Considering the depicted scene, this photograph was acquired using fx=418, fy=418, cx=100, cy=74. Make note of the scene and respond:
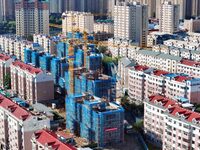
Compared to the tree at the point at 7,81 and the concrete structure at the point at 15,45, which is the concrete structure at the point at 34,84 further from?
the concrete structure at the point at 15,45

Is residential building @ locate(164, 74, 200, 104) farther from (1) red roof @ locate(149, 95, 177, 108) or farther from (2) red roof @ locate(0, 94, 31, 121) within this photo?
(2) red roof @ locate(0, 94, 31, 121)

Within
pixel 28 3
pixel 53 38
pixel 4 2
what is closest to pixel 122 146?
pixel 53 38

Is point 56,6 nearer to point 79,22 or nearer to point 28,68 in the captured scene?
point 79,22

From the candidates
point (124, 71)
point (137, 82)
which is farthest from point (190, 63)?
point (137, 82)

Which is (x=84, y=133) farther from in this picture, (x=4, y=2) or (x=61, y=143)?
(x=4, y=2)

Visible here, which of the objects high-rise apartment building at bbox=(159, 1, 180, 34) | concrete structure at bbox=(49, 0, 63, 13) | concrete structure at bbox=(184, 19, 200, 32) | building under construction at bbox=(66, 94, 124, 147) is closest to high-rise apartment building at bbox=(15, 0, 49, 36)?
high-rise apartment building at bbox=(159, 1, 180, 34)

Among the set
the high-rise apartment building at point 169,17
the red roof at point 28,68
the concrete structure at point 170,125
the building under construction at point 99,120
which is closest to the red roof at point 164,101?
the concrete structure at point 170,125

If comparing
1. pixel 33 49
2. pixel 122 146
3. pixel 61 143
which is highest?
pixel 33 49
